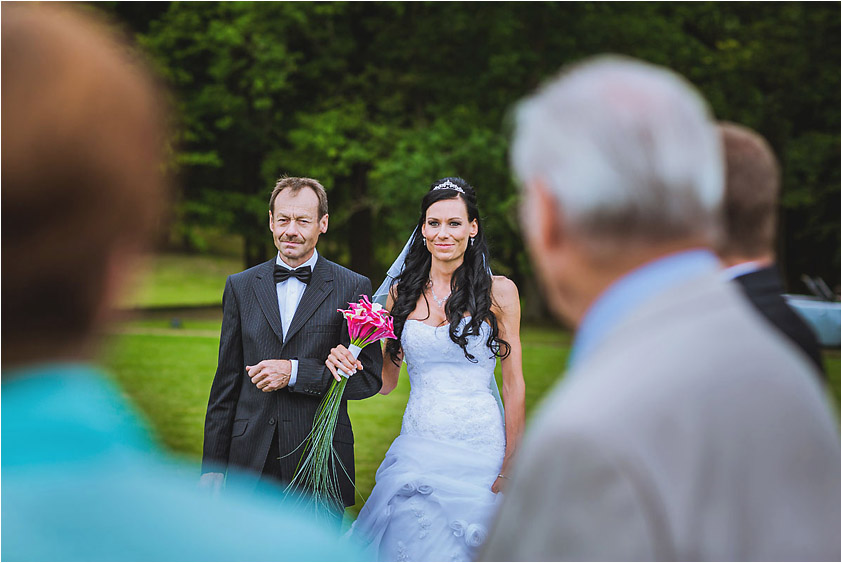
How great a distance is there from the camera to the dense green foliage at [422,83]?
24.3m

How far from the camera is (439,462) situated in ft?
14.8

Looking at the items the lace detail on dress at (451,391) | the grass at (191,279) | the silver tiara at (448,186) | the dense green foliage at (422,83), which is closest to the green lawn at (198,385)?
the lace detail on dress at (451,391)

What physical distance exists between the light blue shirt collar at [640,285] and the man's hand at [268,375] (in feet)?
9.68

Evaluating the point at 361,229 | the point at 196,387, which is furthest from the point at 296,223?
the point at 361,229

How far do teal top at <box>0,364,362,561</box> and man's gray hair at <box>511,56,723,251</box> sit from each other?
750 millimetres

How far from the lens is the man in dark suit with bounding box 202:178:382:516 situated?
4.29m

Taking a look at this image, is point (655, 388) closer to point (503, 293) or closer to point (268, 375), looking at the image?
point (268, 375)

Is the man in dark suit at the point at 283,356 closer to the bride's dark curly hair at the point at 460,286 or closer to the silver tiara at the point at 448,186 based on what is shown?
the bride's dark curly hair at the point at 460,286

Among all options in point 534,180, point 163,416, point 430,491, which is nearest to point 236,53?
point 163,416

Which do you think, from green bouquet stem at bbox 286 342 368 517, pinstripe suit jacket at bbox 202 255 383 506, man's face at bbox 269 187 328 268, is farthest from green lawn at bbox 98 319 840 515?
green bouquet stem at bbox 286 342 368 517

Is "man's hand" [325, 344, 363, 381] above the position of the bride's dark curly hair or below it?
below

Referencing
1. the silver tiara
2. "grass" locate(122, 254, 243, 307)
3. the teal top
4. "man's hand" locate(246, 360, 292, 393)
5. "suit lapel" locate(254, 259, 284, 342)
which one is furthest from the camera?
"grass" locate(122, 254, 243, 307)

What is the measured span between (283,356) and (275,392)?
20 centimetres

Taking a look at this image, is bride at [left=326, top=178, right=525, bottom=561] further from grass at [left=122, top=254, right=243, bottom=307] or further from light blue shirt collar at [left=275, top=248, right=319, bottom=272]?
grass at [left=122, top=254, right=243, bottom=307]
